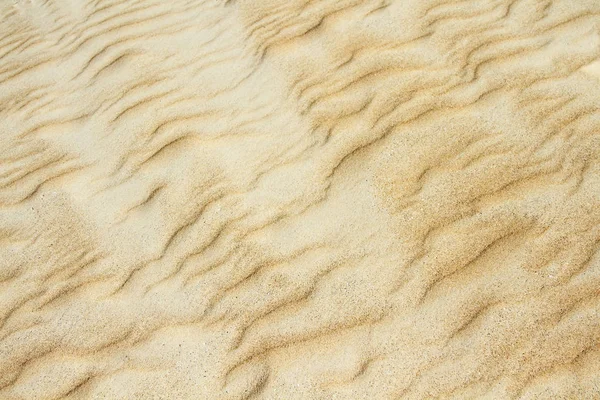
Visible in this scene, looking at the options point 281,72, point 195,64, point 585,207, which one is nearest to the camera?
point 585,207

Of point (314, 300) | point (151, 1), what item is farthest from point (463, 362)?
point (151, 1)

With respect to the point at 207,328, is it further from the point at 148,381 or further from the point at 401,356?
the point at 401,356

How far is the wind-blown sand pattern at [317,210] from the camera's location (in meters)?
2.58

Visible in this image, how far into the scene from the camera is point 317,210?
126 inches

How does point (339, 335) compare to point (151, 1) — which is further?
point (151, 1)

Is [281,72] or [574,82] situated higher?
[281,72]

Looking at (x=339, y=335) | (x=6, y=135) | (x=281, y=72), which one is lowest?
(x=339, y=335)

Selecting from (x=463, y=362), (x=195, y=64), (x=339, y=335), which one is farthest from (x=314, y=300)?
(x=195, y=64)

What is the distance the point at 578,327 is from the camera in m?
2.46

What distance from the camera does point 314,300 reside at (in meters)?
2.81

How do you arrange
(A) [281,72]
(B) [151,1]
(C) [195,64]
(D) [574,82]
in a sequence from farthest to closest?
(B) [151,1]
(C) [195,64]
(A) [281,72]
(D) [574,82]

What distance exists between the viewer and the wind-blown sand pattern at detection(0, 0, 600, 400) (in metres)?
2.58

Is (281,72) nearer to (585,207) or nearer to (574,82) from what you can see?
(574,82)

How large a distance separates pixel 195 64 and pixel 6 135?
138 centimetres
